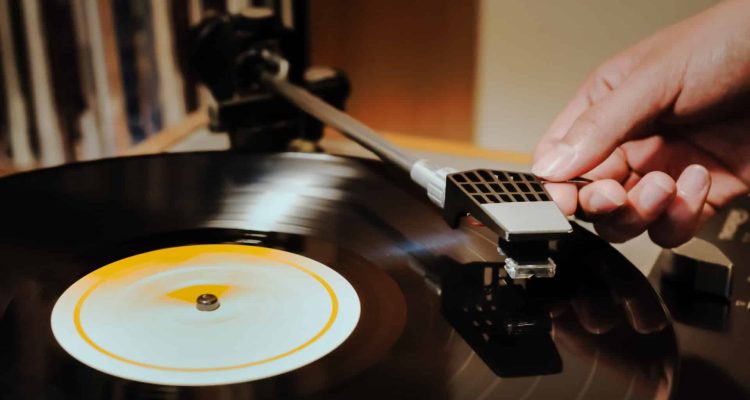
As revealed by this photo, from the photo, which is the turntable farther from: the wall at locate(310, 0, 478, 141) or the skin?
the wall at locate(310, 0, 478, 141)

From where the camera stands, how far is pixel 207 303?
66cm

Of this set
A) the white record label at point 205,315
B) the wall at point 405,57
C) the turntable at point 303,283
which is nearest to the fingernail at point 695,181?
the turntable at point 303,283

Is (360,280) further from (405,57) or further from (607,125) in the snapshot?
(405,57)

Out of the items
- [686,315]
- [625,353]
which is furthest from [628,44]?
[625,353]

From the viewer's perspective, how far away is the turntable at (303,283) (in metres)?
0.52

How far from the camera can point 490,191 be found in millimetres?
569

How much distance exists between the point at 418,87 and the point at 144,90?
0.48 meters

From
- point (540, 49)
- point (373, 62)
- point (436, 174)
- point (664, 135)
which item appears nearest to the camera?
point (436, 174)

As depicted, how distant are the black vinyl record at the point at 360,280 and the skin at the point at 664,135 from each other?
0.05 m

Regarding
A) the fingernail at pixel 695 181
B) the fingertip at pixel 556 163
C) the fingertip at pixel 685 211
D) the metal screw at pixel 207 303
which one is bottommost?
the metal screw at pixel 207 303

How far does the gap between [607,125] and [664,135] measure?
0.66 feet

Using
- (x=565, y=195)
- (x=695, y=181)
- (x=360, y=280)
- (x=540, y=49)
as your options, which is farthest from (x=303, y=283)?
(x=540, y=49)

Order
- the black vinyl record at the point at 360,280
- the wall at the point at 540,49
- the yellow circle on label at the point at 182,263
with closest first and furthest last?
Result: 1. the black vinyl record at the point at 360,280
2. the yellow circle on label at the point at 182,263
3. the wall at the point at 540,49

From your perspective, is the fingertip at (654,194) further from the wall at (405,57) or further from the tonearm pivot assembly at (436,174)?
the wall at (405,57)
